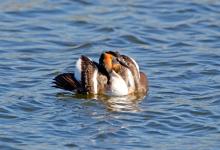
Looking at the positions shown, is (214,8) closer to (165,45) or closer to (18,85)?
(165,45)

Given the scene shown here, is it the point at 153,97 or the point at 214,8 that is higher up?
the point at 214,8

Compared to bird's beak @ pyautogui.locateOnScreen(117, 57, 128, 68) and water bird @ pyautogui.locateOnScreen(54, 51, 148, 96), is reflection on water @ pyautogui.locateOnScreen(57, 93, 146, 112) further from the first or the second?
bird's beak @ pyautogui.locateOnScreen(117, 57, 128, 68)

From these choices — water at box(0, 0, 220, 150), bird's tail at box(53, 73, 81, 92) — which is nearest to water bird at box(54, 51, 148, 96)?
bird's tail at box(53, 73, 81, 92)

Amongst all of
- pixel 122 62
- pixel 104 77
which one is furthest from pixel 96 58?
pixel 104 77

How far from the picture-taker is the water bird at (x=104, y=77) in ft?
39.5

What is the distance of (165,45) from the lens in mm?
15227

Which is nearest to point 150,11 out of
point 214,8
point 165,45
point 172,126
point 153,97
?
point 214,8

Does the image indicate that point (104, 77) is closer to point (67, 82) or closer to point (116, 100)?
point (116, 100)

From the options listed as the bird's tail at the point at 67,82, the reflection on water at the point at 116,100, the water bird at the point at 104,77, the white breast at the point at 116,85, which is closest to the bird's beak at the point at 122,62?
the water bird at the point at 104,77

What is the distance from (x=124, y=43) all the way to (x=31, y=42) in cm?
155

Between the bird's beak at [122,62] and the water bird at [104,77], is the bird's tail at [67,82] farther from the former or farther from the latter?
the bird's beak at [122,62]

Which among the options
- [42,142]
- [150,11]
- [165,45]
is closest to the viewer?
[42,142]

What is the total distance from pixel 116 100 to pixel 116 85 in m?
0.20

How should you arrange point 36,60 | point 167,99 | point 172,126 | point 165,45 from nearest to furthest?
point 172,126, point 167,99, point 36,60, point 165,45
